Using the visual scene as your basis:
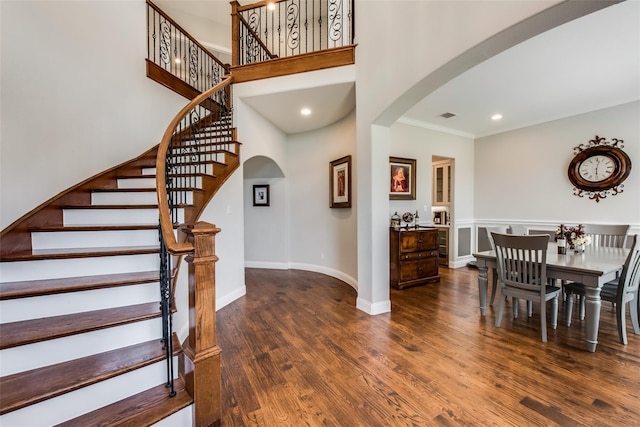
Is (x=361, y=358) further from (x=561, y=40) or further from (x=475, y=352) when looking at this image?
(x=561, y=40)

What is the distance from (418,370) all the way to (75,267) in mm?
2534

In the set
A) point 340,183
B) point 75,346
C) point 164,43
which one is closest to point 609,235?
point 340,183

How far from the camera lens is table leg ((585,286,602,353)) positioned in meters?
2.17

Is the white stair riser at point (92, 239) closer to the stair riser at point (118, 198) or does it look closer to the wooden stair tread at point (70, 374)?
the stair riser at point (118, 198)

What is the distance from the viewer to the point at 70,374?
4.35ft

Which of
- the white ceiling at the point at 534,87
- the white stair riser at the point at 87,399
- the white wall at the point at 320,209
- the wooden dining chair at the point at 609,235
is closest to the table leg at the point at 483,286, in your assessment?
the white wall at the point at 320,209

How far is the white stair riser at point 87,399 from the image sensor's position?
3.80 feet

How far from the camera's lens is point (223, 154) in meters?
3.32

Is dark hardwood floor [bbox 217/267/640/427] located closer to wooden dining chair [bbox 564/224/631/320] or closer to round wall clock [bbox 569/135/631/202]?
wooden dining chair [bbox 564/224/631/320]

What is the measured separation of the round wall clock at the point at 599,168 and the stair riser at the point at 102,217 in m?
6.04

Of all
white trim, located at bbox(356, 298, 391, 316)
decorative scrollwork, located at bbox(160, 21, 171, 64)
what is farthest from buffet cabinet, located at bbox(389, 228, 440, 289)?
decorative scrollwork, located at bbox(160, 21, 171, 64)

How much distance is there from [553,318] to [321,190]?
3422 mm

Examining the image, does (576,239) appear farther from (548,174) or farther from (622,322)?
(548,174)

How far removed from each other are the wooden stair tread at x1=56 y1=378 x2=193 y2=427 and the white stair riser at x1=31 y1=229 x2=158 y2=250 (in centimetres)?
116
